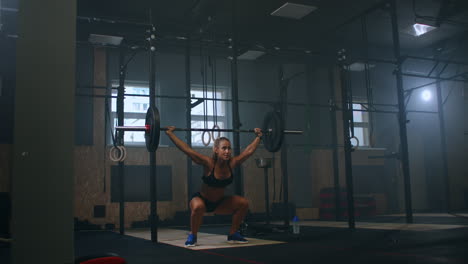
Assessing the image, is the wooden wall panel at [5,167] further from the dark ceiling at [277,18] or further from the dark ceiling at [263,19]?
the dark ceiling at [277,18]

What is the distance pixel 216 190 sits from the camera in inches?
166

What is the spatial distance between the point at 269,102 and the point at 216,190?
8.61ft

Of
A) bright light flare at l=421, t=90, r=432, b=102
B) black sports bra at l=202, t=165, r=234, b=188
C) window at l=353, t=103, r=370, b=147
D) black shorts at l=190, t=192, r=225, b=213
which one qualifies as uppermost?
bright light flare at l=421, t=90, r=432, b=102

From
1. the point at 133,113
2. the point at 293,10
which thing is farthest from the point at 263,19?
the point at 133,113

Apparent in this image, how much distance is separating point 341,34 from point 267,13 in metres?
1.90

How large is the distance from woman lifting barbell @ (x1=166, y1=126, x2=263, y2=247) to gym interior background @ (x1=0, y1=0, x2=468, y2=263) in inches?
32.6

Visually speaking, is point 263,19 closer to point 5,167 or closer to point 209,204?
point 209,204

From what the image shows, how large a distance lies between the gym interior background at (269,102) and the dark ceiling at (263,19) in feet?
0.10

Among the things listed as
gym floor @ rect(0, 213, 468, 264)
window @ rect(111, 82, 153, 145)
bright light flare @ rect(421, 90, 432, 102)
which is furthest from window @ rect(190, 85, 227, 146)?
bright light flare @ rect(421, 90, 432, 102)

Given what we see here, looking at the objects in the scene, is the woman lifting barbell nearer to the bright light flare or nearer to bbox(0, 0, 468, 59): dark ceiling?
bbox(0, 0, 468, 59): dark ceiling

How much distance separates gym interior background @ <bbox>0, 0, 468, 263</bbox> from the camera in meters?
6.32

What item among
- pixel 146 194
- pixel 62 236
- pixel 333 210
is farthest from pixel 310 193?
pixel 62 236

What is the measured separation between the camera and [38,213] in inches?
44.2

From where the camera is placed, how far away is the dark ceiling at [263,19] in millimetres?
6621
